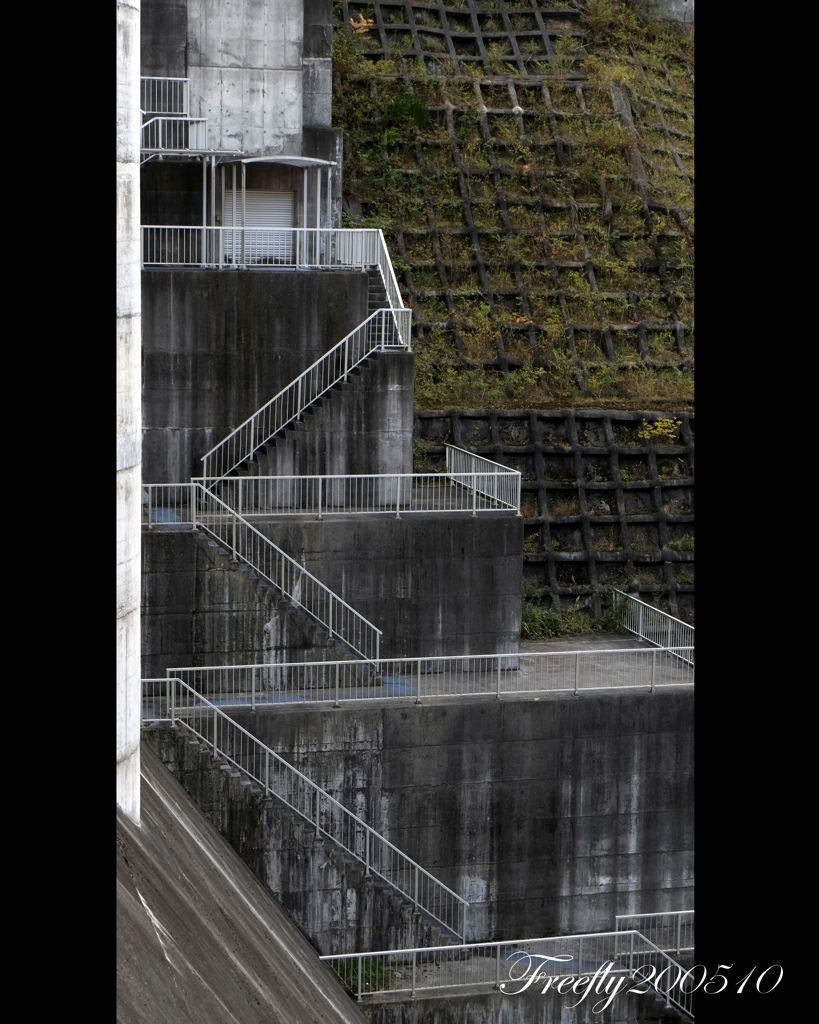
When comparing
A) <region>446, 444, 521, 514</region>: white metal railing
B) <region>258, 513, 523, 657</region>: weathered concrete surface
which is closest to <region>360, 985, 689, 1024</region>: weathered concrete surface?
<region>258, 513, 523, 657</region>: weathered concrete surface

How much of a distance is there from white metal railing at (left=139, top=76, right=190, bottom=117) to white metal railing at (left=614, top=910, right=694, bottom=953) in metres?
15.1

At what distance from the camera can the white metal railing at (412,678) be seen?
793 inches

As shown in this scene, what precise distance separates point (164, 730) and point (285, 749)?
6.43ft

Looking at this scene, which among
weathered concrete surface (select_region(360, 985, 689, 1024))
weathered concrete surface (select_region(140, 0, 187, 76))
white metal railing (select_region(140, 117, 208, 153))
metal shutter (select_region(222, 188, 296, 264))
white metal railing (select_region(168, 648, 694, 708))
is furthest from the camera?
weathered concrete surface (select_region(140, 0, 187, 76))

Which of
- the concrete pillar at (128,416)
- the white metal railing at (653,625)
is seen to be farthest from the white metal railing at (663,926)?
the concrete pillar at (128,416)

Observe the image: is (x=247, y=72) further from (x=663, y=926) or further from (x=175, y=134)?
(x=663, y=926)

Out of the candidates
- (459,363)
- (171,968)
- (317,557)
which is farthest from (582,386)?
(171,968)

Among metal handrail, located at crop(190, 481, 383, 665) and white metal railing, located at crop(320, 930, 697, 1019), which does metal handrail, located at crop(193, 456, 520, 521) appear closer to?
metal handrail, located at crop(190, 481, 383, 665)

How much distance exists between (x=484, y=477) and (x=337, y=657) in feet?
13.8

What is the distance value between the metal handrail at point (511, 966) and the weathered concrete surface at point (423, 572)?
15.1 ft

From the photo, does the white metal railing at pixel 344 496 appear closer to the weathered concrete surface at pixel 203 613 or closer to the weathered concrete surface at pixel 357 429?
the weathered concrete surface at pixel 357 429

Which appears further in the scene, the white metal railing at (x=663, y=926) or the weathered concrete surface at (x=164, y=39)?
the weathered concrete surface at (x=164, y=39)

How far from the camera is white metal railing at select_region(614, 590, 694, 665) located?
2477 cm

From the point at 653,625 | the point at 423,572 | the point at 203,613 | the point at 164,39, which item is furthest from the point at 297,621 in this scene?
Result: the point at 164,39
